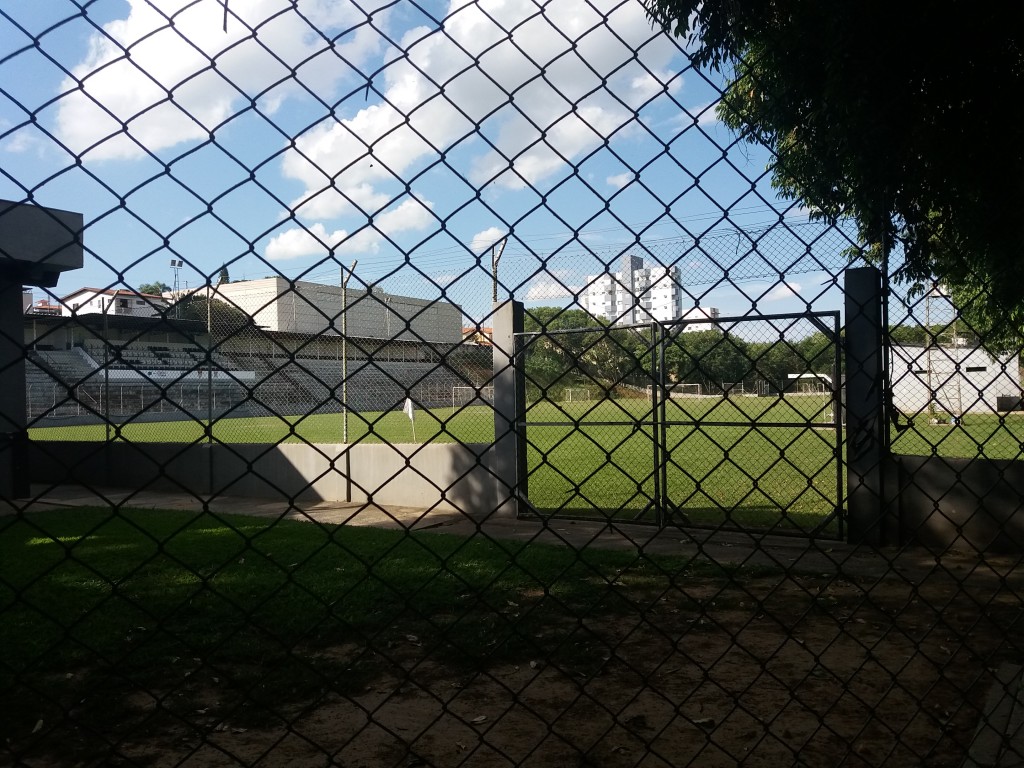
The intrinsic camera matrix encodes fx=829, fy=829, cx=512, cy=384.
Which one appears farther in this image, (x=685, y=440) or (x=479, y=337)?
(x=685, y=440)

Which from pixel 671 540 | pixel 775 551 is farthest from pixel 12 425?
pixel 775 551

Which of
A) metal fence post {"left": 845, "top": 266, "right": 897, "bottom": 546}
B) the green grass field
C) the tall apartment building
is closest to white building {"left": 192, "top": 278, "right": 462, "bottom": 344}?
the tall apartment building

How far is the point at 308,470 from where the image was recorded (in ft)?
37.7

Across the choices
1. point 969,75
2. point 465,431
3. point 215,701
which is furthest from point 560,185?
point 465,431

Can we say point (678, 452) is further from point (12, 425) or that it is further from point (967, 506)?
point (12, 425)

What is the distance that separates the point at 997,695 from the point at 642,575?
10.9 feet

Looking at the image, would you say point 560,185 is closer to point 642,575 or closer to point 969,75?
point 969,75

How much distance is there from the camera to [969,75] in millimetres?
2906

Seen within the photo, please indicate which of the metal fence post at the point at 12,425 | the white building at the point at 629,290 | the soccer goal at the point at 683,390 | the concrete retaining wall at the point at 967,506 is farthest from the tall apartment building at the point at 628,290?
the metal fence post at the point at 12,425

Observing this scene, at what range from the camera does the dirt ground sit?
3025mm

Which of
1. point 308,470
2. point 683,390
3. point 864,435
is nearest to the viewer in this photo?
point 864,435

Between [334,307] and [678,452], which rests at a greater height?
[334,307]

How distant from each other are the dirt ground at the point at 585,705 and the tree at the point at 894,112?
1.09m

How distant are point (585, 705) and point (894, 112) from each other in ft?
A: 8.78
